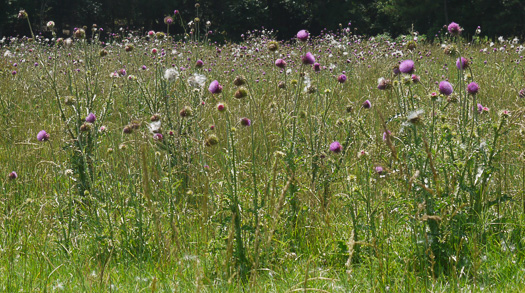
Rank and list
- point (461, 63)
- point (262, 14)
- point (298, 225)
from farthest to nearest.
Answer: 1. point (262, 14)
2. point (298, 225)
3. point (461, 63)

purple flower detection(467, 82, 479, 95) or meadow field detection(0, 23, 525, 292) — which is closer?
meadow field detection(0, 23, 525, 292)

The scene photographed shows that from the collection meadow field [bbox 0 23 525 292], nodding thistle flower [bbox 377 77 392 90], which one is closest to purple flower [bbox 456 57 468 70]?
meadow field [bbox 0 23 525 292]

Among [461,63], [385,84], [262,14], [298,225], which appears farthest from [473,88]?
[262,14]

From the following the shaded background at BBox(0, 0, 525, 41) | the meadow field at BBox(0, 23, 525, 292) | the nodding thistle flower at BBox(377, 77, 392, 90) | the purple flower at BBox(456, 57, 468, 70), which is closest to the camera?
the meadow field at BBox(0, 23, 525, 292)

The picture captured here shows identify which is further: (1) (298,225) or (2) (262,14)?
(2) (262,14)

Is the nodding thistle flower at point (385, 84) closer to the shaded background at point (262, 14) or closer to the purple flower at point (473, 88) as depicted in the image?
the purple flower at point (473, 88)

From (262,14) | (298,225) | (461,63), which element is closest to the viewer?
(461,63)

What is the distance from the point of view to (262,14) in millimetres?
25594

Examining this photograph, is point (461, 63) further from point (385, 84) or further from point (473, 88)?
point (385, 84)

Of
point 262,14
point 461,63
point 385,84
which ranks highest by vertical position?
point 461,63

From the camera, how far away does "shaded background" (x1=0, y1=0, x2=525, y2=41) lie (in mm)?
23500

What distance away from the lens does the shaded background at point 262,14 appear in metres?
23.5

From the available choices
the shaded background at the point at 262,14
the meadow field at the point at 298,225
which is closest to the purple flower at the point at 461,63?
the meadow field at the point at 298,225

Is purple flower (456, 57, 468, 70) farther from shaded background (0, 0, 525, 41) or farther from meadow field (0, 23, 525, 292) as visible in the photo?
shaded background (0, 0, 525, 41)
